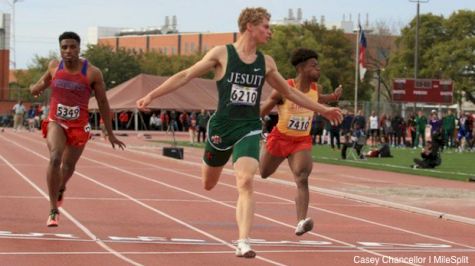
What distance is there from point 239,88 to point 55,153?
10.7 feet

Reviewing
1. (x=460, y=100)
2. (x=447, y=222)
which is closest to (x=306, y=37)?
(x=460, y=100)

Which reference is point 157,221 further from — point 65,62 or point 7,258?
point 7,258

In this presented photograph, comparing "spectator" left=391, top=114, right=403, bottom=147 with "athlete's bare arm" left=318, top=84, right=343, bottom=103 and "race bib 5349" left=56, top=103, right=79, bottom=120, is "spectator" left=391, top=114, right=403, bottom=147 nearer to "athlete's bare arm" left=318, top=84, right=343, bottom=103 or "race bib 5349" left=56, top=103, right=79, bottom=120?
"athlete's bare arm" left=318, top=84, right=343, bottom=103

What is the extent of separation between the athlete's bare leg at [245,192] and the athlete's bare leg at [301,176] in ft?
8.01

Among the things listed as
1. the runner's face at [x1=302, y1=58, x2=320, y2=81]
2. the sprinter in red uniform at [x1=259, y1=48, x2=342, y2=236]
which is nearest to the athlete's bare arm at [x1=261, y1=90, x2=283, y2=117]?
the sprinter in red uniform at [x1=259, y1=48, x2=342, y2=236]

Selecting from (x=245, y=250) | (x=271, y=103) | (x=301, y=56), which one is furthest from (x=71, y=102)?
(x=245, y=250)

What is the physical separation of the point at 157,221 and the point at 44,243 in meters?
3.04

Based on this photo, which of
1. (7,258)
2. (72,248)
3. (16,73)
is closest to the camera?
(7,258)

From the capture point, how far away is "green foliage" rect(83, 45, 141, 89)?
104625 mm

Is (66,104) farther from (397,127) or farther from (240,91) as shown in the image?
(397,127)

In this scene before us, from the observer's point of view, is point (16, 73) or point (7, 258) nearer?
point (7, 258)

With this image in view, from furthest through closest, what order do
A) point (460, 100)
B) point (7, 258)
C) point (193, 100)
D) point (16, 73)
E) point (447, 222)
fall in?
point (16, 73), point (460, 100), point (193, 100), point (447, 222), point (7, 258)

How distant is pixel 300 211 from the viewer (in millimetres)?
11422

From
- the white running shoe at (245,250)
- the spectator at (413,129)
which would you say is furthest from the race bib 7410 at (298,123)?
the spectator at (413,129)
